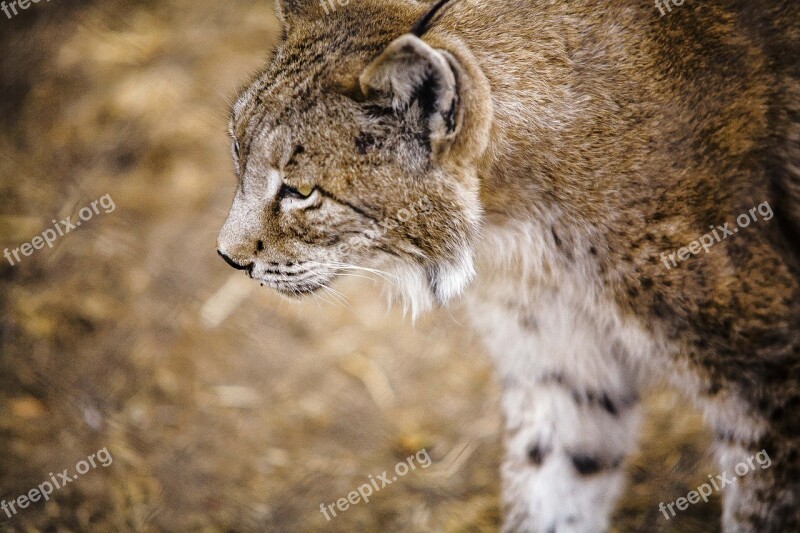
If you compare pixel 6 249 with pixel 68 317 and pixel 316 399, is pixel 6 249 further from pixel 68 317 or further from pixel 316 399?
pixel 316 399

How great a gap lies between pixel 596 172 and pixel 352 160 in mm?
656

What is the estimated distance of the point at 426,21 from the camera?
89.3 inches

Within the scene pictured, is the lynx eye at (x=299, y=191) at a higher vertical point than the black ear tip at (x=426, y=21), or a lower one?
lower

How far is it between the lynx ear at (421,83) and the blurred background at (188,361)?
67 cm

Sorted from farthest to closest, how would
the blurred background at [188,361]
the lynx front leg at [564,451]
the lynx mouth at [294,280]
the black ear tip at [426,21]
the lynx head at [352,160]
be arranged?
the blurred background at [188,361], the lynx front leg at [564,451], the lynx mouth at [294,280], the black ear tip at [426,21], the lynx head at [352,160]

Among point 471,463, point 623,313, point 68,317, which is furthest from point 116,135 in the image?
point 623,313

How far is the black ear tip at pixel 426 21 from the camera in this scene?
2221 mm

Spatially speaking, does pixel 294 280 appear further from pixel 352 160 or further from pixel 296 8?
pixel 296 8

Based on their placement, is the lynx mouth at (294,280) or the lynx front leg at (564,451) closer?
the lynx mouth at (294,280)

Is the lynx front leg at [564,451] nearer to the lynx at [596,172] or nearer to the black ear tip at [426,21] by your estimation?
the lynx at [596,172]

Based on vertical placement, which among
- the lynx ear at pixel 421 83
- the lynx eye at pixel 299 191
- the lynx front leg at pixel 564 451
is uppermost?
the lynx ear at pixel 421 83

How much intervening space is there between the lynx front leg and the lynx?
0.40m

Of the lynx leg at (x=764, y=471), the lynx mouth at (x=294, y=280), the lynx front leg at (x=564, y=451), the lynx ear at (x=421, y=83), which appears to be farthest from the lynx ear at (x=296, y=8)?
the lynx leg at (x=764, y=471)

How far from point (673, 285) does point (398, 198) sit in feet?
2.50
